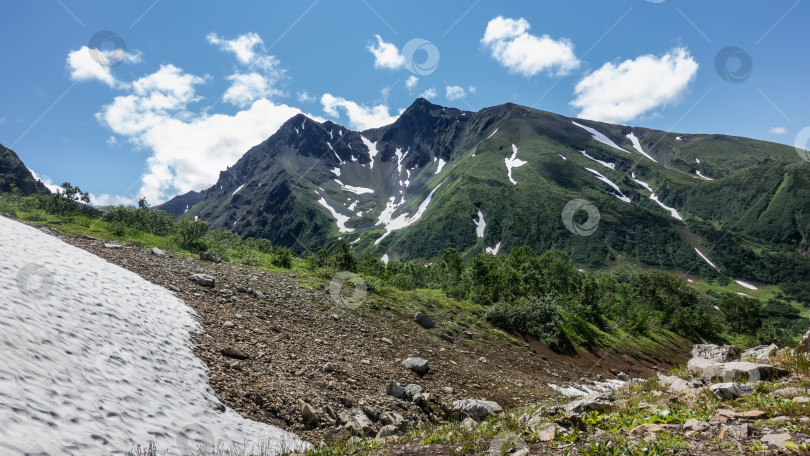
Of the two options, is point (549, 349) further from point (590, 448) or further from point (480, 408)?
point (590, 448)

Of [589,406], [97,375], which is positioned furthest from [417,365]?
[97,375]

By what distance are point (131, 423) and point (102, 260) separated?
36.1 feet

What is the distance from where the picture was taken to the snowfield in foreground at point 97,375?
16.7 feet

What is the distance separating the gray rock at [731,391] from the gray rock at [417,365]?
7.77 meters

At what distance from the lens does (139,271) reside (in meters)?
13.8

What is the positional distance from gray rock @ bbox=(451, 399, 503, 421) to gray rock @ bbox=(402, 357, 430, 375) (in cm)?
224

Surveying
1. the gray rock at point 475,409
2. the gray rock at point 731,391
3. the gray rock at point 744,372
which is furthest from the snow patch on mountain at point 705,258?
the gray rock at point 731,391

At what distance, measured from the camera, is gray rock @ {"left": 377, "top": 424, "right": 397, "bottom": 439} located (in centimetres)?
747

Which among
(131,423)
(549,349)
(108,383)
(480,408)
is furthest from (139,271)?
(549,349)

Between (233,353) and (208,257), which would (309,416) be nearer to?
(233,353)

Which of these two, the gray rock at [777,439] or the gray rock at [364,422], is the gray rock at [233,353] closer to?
the gray rock at [364,422]

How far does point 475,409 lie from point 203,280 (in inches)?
443

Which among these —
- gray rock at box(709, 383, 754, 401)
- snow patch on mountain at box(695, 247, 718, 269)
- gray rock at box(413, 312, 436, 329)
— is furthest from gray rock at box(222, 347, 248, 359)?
snow patch on mountain at box(695, 247, 718, 269)

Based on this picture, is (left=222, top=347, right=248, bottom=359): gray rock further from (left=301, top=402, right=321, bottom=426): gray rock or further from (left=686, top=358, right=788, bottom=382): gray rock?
(left=686, top=358, right=788, bottom=382): gray rock
